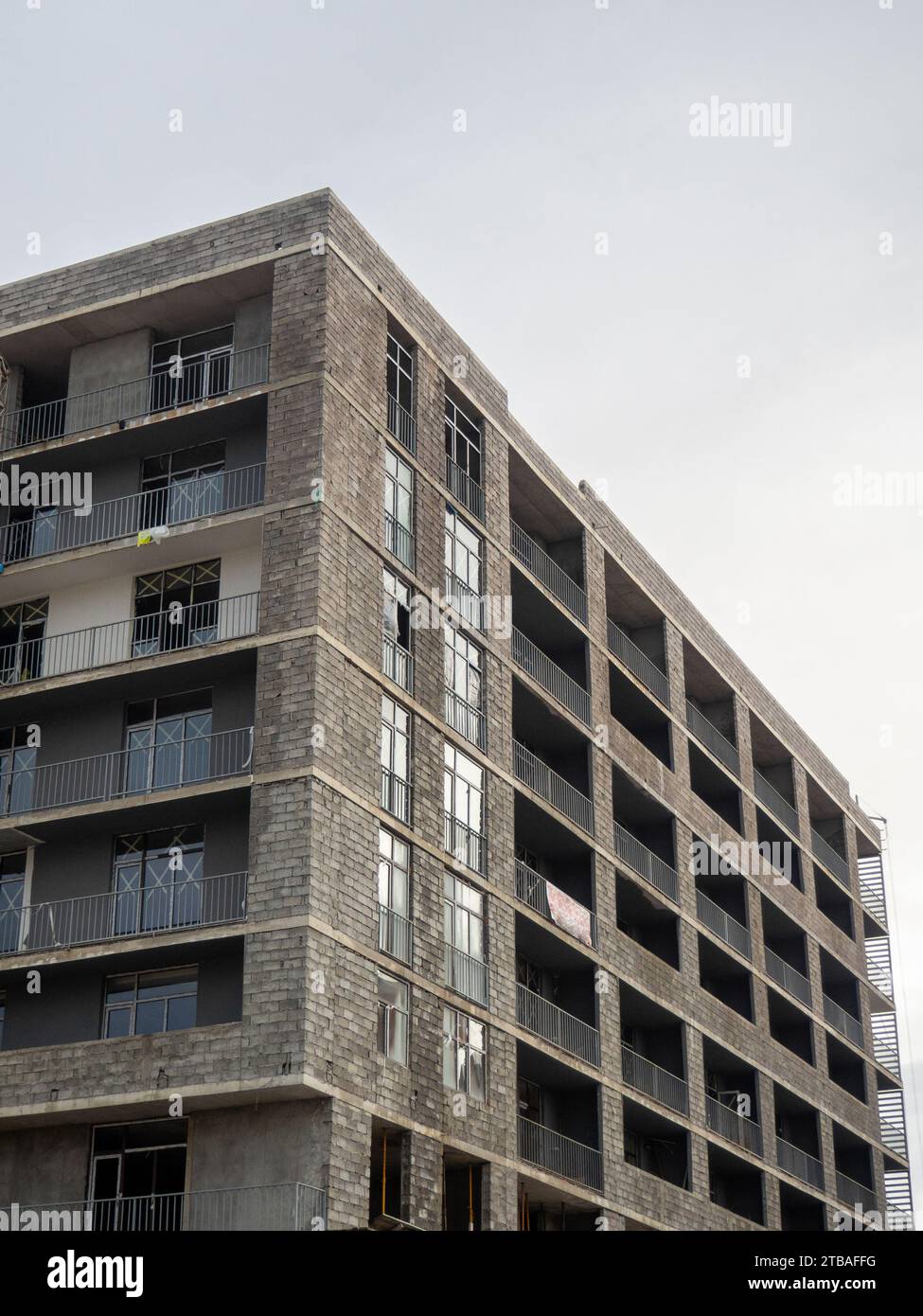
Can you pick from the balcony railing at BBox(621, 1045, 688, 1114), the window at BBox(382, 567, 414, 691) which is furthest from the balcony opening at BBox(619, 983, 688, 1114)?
the window at BBox(382, 567, 414, 691)

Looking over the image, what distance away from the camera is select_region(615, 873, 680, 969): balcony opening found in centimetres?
4944

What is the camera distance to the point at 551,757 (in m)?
47.5

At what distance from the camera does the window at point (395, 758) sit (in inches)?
1432

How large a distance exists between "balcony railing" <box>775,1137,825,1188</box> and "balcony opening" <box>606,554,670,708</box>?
14.5 metres

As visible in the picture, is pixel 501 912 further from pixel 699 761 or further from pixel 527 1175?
pixel 699 761

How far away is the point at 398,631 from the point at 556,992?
1197 cm

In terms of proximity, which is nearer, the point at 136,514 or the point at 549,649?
the point at 136,514

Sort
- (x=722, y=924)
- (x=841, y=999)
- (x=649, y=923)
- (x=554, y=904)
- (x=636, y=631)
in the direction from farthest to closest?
(x=841, y=999)
(x=636, y=631)
(x=722, y=924)
(x=649, y=923)
(x=554, y=904)

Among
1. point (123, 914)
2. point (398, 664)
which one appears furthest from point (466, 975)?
point (123, 914)

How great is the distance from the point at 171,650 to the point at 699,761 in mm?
24235

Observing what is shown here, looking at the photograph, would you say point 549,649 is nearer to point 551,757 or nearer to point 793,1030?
point 551,757

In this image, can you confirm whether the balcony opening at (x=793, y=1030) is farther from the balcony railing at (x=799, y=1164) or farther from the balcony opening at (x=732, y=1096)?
the balcony opening at (x=732, y=1096)

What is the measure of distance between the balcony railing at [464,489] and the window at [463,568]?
59 cm

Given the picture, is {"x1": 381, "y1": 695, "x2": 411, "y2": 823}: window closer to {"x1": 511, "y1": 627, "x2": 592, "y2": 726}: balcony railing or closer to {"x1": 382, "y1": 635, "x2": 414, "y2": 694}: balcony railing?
{"x1": 382, "y1": 635, "x2": 414, "y2": 694}: balcony railing
